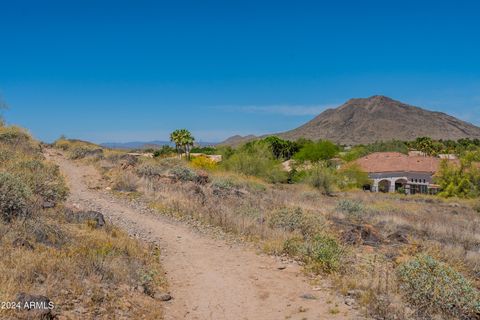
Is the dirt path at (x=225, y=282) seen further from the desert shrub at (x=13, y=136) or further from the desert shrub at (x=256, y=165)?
the desert shrub at (x=256, y=165)

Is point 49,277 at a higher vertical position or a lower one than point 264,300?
higher

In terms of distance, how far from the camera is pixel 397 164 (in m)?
71.1

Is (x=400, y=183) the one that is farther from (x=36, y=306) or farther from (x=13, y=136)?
(x=36, y=306)

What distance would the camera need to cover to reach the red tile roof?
2739 inches

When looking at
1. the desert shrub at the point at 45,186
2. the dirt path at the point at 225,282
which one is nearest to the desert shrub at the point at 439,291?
the dirt path at the point at 225,282

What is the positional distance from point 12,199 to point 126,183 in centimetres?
925

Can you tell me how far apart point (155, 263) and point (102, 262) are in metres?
1.70

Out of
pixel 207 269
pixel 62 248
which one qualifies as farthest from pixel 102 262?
pixel 207 269

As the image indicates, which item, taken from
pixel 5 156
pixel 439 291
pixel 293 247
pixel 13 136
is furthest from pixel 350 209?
pixel 13 136

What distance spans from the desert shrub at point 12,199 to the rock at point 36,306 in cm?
394

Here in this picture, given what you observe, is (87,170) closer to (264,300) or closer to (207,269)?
(207,269)

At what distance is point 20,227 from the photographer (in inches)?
307

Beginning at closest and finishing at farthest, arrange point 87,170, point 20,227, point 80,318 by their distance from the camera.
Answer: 1. point 80,318
2. point 20,227
3. point 87,170

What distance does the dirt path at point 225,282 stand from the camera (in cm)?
656
